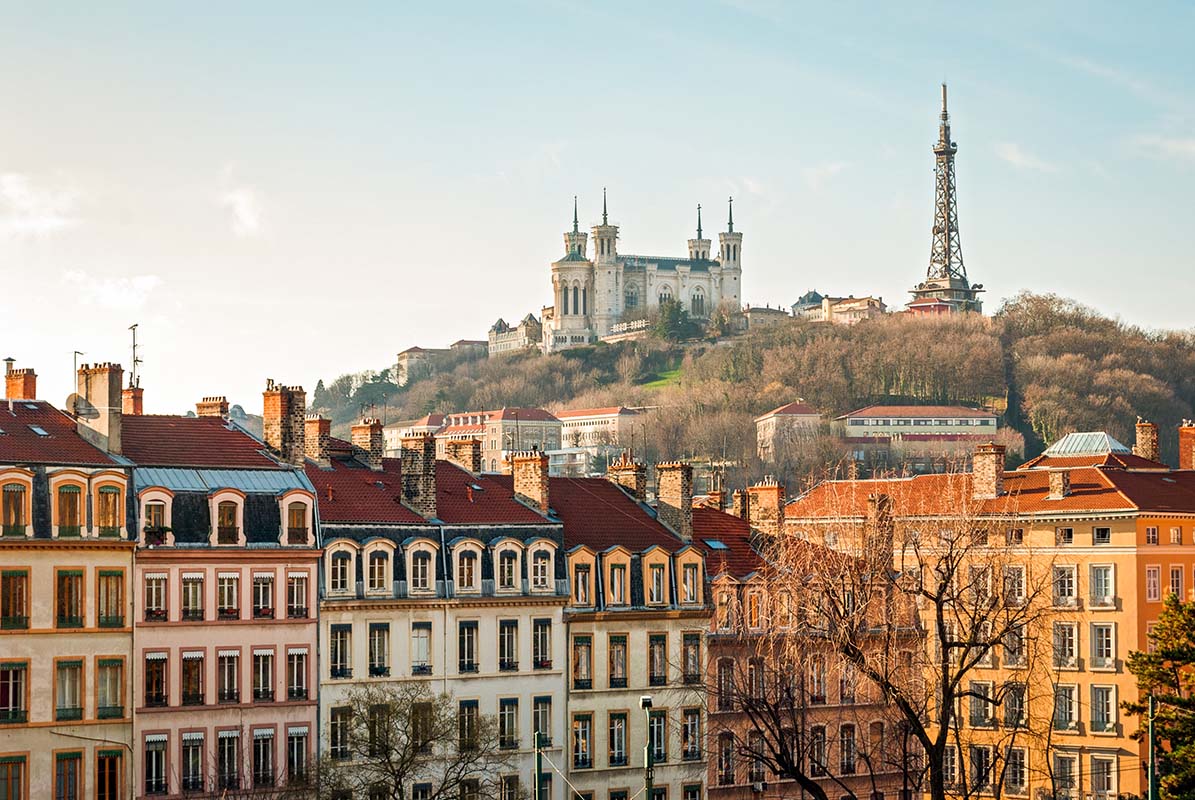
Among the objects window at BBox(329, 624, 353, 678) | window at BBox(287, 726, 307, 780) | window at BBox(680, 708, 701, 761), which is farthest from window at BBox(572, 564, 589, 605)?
window at BBox(287, 726, 307, 780)

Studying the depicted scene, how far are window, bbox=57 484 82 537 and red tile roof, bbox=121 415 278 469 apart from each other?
2.63 m

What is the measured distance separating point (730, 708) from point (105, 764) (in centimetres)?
1966

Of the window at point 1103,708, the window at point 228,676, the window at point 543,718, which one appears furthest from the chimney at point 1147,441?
the window at point 228,676

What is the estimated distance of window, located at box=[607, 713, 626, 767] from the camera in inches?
2501

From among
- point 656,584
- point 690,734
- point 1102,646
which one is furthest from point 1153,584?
point 656,584

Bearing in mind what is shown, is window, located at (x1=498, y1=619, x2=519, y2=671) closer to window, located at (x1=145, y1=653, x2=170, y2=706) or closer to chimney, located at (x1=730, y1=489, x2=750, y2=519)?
window, located at (x1=145, y1=653, x2=170, y2=706)

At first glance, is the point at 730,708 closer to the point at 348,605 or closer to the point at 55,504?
the point at 348,605

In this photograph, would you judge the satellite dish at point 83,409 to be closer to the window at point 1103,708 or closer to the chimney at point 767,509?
the chimney at point 767,509

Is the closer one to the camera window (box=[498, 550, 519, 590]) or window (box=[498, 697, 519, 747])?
window (box=[498, 697, 519, 747])

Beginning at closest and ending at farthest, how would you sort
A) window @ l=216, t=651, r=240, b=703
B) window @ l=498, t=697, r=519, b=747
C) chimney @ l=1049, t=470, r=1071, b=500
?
window @ l=216, t=651, r=240, b=703 < window @ l=498, t=697, r=519, b=747 < chimney @ l=1049, t=470, r=1071, b=500

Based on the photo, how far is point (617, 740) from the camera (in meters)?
63.8

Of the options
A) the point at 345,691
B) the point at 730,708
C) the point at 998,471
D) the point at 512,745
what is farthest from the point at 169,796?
the point at 998,471

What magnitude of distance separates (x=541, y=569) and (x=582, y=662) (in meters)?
3.07

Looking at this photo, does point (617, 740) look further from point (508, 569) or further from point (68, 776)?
point (68, 776)
